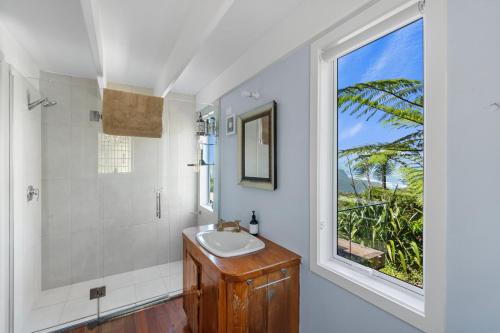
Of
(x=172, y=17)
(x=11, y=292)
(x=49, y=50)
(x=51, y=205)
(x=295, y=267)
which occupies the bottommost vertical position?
(x=11, y=292)

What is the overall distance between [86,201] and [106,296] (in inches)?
37.7

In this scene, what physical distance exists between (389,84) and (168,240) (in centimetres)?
246

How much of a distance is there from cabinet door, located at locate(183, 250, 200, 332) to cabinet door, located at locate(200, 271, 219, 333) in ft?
0.31

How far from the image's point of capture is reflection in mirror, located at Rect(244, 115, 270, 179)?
70.3 inches

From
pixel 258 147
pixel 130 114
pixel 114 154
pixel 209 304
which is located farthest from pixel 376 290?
pixel 114 154

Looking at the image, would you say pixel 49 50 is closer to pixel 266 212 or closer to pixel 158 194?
pixel 158 194

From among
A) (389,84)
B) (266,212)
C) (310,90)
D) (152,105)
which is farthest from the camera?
(152,105)

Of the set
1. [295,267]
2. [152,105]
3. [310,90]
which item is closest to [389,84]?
[310,90]

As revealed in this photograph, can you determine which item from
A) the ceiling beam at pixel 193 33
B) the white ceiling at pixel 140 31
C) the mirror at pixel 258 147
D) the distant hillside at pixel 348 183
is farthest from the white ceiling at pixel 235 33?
the distant hillside at pixel 348 183

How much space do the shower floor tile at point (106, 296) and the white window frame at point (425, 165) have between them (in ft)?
5.92

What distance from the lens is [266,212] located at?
1.83 meters

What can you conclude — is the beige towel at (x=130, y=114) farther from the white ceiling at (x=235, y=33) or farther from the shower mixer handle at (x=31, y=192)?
the shower mixer handle at (x=31, y=192)

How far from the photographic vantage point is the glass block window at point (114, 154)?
2.26 metres

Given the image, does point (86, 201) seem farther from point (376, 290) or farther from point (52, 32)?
point (376, 290)
